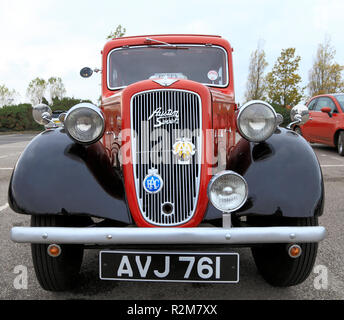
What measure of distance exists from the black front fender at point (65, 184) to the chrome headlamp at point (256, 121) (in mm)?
879

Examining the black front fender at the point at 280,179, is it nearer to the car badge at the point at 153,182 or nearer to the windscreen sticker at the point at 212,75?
the car badge at the point at 153,182

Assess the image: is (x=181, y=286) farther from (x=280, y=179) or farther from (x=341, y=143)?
(x=341, y=143)

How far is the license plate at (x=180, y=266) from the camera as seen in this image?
2.02 m

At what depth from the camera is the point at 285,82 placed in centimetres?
2462

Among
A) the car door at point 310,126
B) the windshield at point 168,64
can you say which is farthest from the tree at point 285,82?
the windshield at point 168,64

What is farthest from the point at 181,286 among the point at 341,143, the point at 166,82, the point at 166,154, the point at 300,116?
the point at 341,143

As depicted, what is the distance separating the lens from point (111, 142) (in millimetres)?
2846

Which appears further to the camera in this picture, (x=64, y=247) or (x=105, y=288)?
(x=105, y=288)

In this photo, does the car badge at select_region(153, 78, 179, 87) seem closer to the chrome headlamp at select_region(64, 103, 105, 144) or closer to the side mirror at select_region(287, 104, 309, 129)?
the chrome headlamp at select_region(64, 103, 105, 144)

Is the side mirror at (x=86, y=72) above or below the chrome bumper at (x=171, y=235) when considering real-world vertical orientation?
above

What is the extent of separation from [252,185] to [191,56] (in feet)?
6.22
